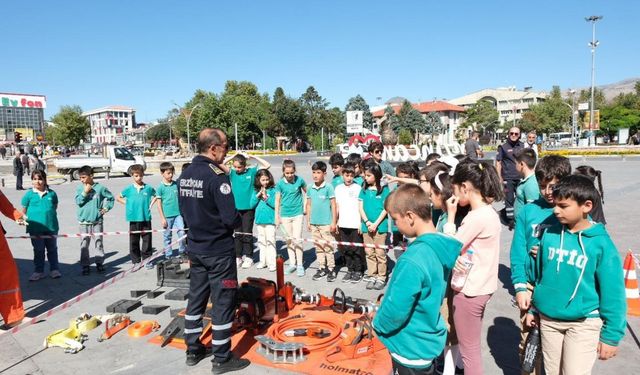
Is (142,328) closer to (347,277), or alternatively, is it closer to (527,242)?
(347,277)

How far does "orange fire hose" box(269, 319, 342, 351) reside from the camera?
15.0 feet

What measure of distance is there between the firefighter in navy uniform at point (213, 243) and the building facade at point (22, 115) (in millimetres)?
36992

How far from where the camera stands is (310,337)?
188 inches

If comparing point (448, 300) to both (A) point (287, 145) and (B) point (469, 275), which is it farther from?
(A) point (287, 145)

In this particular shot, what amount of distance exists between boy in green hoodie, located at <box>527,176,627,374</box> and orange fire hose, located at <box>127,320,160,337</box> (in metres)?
4.31

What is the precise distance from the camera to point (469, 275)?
3.29m

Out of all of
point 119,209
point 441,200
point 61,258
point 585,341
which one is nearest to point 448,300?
point 441,200

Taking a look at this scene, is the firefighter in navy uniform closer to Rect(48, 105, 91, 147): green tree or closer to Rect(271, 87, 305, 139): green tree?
Rect(271, 87, 305, 139): green tree

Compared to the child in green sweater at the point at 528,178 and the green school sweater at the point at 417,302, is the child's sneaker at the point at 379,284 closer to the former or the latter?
the child in green sweater at the point at 528,178

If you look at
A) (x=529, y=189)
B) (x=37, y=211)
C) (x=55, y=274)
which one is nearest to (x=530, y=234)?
(x=529, y=189)

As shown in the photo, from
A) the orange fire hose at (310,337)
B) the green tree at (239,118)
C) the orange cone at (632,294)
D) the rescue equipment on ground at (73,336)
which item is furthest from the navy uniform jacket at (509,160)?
the green tree at (239,118)

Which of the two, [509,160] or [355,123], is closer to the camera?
[509,160]

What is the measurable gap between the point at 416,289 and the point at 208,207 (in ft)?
7.78

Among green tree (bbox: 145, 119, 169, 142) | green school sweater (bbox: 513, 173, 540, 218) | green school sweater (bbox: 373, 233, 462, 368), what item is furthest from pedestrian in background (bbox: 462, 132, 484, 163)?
green tree (bbox: 145, 119, 169, 142)
